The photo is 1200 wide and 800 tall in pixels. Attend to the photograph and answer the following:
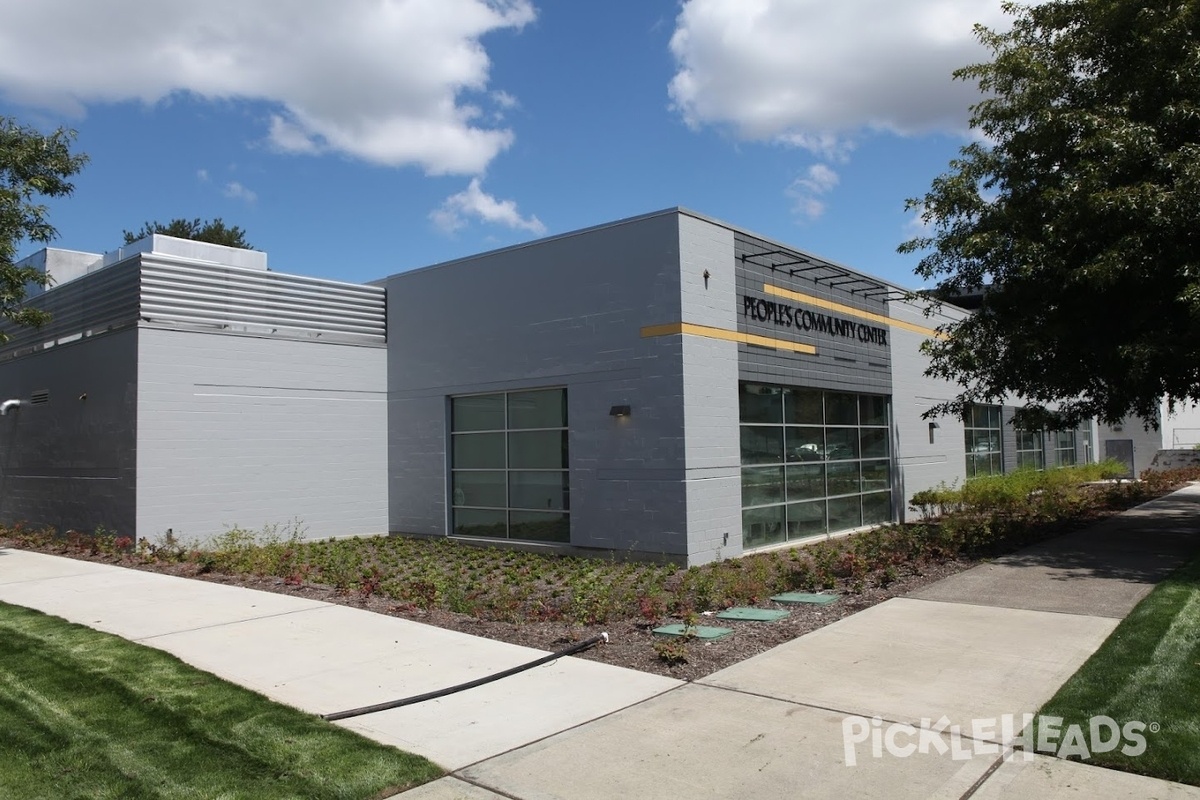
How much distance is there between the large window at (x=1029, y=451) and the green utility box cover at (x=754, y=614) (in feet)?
71.0

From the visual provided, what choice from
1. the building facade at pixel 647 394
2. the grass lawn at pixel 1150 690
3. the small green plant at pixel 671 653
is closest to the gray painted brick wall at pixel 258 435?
the building facade at pixel 647 394

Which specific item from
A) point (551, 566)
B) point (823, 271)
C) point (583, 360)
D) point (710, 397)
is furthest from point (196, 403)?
point (823, 271)

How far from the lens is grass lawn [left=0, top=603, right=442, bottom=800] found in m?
4.76

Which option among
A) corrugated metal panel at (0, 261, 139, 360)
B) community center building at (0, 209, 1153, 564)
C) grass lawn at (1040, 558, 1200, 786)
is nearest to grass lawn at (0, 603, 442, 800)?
grass lawn at (1040, 558, 1200, 786)

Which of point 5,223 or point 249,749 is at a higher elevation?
point 5,223

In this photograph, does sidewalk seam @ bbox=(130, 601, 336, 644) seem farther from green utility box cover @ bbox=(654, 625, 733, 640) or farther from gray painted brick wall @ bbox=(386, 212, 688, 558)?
gray painted brick wall @ bbox=(386, 212, 688, 558)

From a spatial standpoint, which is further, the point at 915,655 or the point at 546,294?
the point at 546,294

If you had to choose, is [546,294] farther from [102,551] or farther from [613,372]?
[102,551]

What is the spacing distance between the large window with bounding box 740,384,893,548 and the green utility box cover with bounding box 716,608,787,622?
5.18m

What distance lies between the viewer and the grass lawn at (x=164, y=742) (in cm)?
476

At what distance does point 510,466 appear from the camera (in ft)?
52.4

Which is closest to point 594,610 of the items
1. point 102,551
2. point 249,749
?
point 249,749

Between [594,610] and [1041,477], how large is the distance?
20.2 metres

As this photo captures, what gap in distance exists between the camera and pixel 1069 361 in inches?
554
